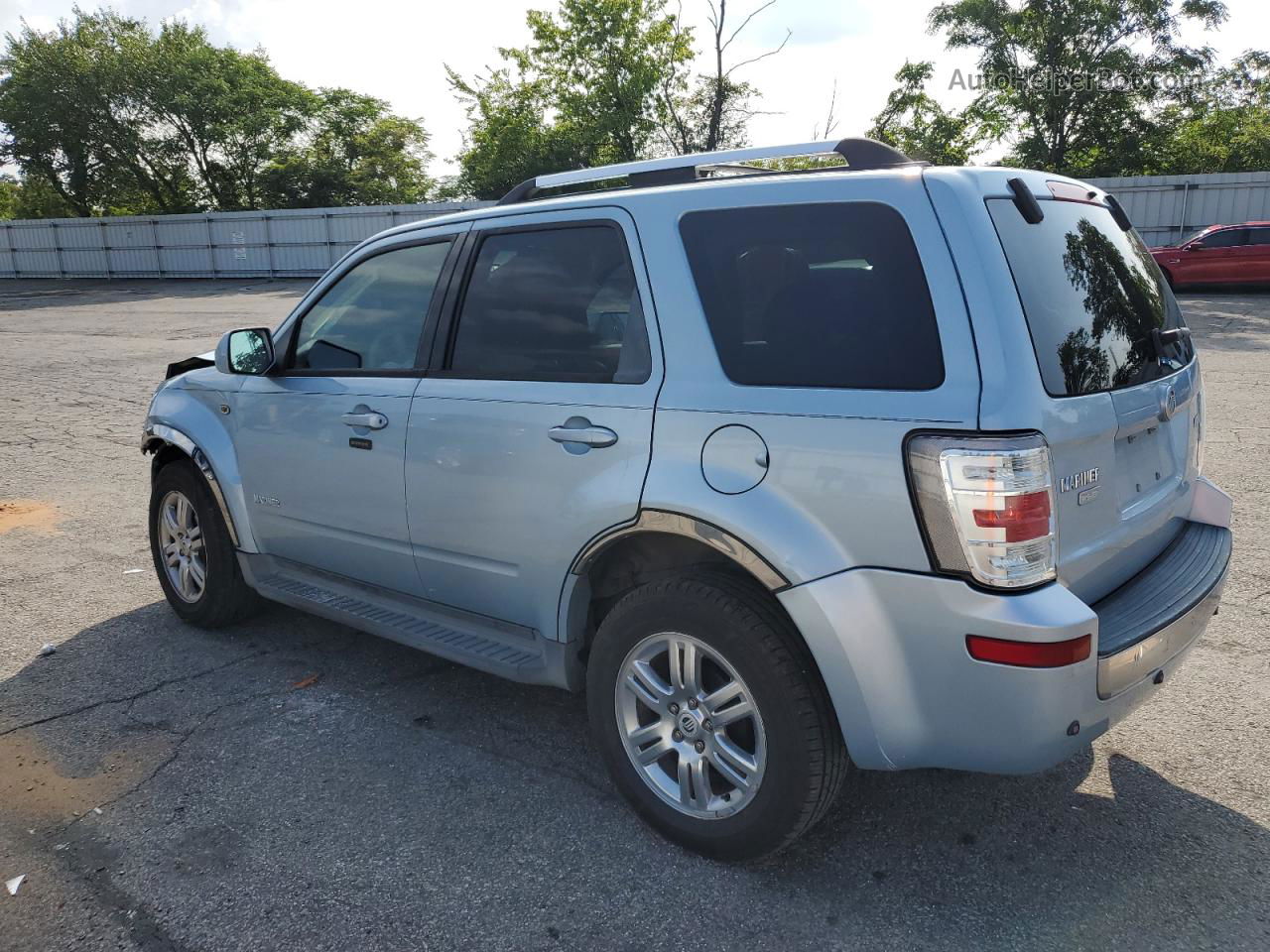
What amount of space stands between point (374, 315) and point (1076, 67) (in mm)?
36180

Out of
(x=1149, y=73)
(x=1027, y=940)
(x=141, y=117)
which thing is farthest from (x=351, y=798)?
(x=141, y=117)

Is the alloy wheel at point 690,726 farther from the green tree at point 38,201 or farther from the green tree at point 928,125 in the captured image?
the green tree at point 38,201

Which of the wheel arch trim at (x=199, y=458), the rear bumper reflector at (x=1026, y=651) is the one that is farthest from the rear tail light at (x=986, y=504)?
the wheel arch trim at (x=199, y=458)

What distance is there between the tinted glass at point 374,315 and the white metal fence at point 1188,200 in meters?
24.7

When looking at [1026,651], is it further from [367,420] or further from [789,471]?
[367,420]

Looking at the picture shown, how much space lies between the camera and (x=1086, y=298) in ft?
8.73

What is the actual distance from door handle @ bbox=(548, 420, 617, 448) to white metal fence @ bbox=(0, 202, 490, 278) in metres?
28.8

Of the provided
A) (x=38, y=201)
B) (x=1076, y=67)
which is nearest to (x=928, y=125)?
(x=1076, y=67)

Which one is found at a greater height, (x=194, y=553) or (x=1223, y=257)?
(x=1223, y=257)

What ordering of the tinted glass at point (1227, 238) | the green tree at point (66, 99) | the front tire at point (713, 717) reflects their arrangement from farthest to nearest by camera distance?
the green tree at point (66, 99)
the tinted glass at point (1227, 238)
the front tire at point (713, 717)

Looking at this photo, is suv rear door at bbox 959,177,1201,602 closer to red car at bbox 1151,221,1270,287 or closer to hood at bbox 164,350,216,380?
hood at bbox 164,350,216,380

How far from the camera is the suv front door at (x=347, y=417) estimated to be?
3.60m

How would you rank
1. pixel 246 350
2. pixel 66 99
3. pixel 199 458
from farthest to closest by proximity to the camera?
pixel 66 99 < pixel 199 458 < pixel 246 350

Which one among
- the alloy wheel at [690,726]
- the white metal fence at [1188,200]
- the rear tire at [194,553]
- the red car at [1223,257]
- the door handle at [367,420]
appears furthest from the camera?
the white metal fence at [1188,200]
